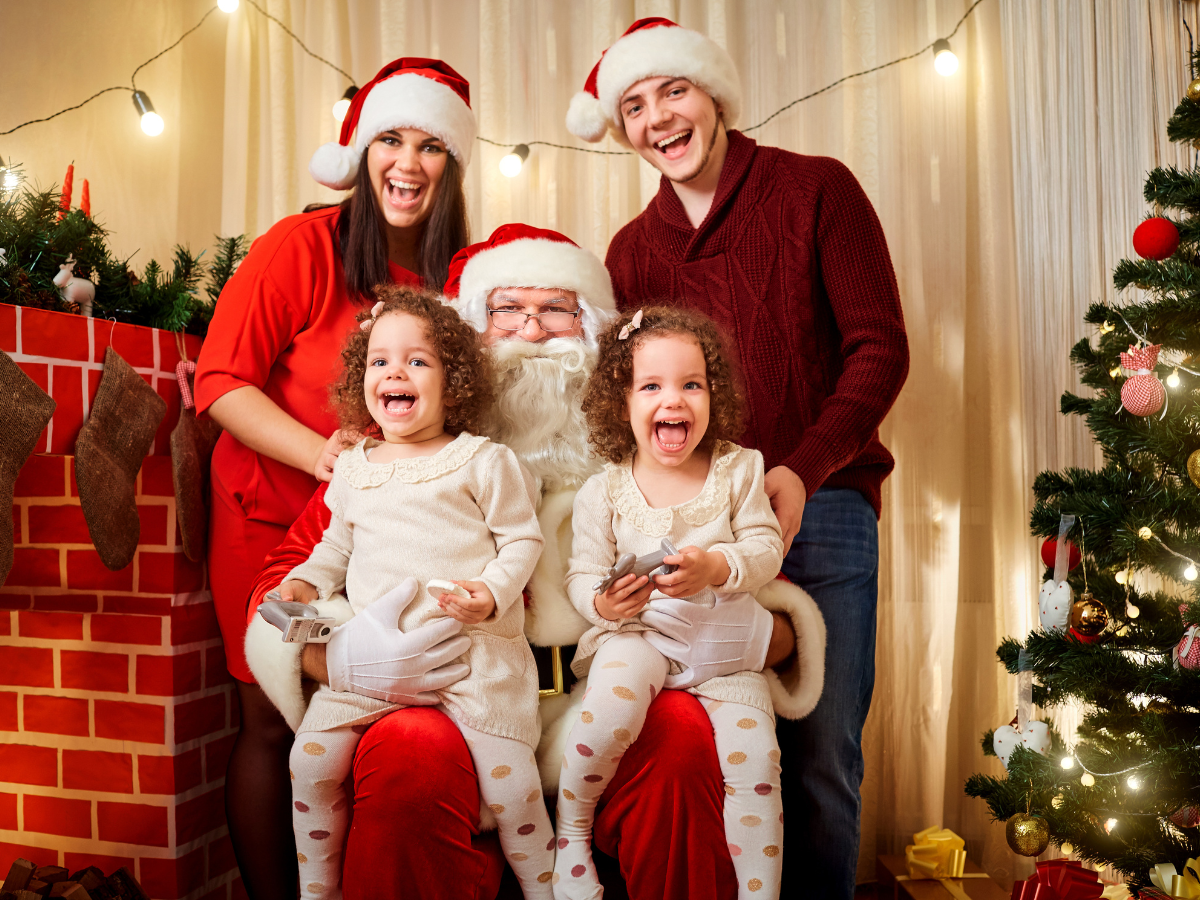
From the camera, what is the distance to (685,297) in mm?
2180

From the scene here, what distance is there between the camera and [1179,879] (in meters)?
1.78

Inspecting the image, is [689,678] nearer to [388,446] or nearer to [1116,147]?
[388,446]

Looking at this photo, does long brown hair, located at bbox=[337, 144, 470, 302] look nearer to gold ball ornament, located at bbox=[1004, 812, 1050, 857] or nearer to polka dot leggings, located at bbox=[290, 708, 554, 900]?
polka dot leggings, located at bbox=[290, 708, 554, 900]

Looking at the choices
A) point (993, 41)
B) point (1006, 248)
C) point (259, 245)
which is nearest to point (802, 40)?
point (993, 41)

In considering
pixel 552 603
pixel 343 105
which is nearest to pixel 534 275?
pixel 552 603

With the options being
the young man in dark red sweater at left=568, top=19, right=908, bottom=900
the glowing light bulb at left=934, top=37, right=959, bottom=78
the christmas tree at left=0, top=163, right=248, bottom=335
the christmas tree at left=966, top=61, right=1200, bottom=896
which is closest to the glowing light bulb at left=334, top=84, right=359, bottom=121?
the christmas tree at left=0, top=163, right=248, bottom=335

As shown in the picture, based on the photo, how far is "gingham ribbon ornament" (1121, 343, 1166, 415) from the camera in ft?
6.19

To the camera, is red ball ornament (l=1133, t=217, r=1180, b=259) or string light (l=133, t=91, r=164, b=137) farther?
string light (l=133, t=91, r=164, b=137)

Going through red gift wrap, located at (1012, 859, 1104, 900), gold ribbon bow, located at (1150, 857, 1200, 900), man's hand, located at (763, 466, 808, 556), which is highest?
man's hand, located at (763, 466, 808, 556)

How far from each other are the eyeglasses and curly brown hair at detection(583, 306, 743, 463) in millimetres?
187

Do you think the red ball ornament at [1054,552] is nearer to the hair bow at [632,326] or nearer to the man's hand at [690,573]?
the man's hand at [690,573]

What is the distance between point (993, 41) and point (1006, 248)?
0.69 meters

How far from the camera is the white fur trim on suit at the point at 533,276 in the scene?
6.52 feet

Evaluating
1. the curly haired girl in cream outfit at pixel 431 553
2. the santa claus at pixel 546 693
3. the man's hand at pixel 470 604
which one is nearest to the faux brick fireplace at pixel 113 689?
the santa claus at pixel 546 693
